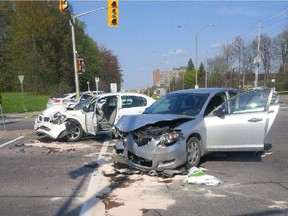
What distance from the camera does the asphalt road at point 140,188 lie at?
5434mm

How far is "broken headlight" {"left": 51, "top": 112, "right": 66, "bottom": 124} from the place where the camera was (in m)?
11.8

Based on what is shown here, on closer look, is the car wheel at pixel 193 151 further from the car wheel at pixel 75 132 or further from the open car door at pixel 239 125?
the car wheel at pixel 75 132

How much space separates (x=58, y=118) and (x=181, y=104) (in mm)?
4667

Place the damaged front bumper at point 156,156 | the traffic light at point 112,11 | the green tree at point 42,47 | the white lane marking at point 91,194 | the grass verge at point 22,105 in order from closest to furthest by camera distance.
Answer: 1. the white lane marking at point 91,194
2. the damaged front bumper at point 156,156
3. the traffic light at point 112,11
4. the grass verge at point 22,105
5. the green tree at point 42,47

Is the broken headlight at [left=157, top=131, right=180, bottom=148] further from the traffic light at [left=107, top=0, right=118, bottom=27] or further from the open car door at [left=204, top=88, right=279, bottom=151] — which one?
the traffic light at [left=107, top=0, right=118, bottom=27]

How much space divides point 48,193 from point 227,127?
12.9 feet

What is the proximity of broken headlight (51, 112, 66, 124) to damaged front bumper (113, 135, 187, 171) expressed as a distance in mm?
4729

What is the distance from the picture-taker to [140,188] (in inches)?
255

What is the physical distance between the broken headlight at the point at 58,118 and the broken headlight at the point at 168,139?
5338 millimetres

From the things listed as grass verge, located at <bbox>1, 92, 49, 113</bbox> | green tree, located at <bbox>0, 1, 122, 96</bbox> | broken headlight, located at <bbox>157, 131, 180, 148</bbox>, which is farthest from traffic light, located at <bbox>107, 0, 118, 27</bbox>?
green tree, located at <bbox>0, 1, 122, 96</bbox>

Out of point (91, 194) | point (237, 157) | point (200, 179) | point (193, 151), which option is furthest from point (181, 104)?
point (91, 194)

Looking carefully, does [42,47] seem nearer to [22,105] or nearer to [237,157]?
[22,105]

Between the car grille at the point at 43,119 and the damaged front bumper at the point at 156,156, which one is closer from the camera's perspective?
the damaged front bumper at the point at 156,156

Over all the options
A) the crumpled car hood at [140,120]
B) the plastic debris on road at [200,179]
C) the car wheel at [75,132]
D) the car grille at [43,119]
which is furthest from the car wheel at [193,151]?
the car grille at [43,119]
